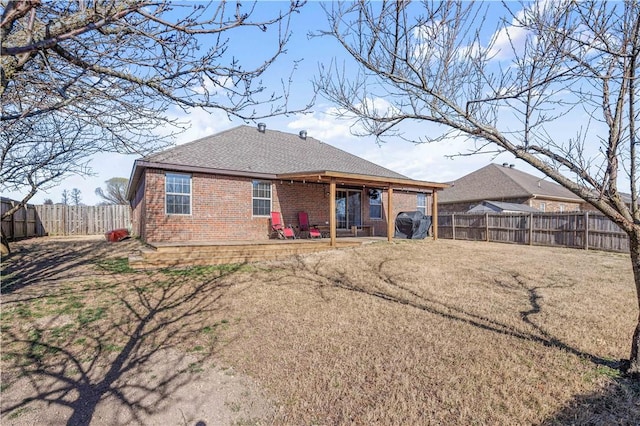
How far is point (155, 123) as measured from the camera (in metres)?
4.19

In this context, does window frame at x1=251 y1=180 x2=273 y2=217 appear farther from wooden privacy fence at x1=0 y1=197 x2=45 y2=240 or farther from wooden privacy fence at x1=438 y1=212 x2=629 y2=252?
wooden privacy fence at x1=0 y1=197 x2=45 y2=240

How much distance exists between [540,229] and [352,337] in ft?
49.6

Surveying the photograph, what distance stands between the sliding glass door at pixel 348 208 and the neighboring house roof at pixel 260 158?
44.8 inches

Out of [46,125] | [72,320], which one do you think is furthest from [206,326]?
→ [46,125]

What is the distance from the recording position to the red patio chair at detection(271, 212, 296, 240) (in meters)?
13.0

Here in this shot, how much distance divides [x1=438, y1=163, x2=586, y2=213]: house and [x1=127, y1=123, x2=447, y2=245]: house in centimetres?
1103

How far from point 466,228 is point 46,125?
18.4 metres

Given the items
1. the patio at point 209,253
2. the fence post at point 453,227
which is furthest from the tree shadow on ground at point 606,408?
the fence post at point 453,227

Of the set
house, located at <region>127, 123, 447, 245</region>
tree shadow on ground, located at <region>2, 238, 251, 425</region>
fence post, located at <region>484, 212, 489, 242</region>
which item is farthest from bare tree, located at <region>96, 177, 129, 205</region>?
tree shadow on ground, located at <region>2, 238, 251, 425</region>

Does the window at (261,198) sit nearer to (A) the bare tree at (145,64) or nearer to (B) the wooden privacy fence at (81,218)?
(A) the bare tree at (145,64)

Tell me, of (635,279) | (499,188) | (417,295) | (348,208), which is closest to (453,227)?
(348,208)

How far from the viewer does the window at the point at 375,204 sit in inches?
668

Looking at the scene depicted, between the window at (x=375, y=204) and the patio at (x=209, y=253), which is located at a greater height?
the window at (x=375, y=204)

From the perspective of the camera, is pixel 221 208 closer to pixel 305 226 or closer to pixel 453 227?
pixel 305 226
